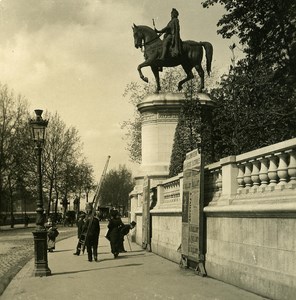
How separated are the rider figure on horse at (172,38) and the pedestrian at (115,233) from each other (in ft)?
22.0

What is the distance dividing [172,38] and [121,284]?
42.2 ft

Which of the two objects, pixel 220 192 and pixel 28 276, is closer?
pixel 220 192

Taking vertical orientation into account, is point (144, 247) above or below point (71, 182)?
below

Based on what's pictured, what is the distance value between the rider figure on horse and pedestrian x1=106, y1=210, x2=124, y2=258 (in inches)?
264

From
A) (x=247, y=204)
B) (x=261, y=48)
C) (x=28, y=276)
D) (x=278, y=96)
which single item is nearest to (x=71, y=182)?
(x=261, y=48)

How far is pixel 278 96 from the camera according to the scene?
20.2 m

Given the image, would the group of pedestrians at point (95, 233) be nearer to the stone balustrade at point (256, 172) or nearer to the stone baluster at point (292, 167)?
the stone balustrade at point (256, 172)

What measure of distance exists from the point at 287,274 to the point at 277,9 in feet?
57.0

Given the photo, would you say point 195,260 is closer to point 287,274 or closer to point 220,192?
point 220,192

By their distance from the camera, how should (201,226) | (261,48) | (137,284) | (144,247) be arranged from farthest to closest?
(261,48)
(144,247)
(201,226)
(137,284)

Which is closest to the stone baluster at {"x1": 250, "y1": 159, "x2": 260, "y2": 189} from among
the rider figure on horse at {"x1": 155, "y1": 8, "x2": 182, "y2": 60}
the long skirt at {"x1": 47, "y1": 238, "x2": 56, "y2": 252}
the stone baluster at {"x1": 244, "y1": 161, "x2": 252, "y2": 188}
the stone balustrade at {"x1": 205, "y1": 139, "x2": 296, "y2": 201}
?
the stone balustrade at {"x1": 205, "y1": 139, "x2": 296, "y2": 201}

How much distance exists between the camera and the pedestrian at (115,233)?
60.9 feet

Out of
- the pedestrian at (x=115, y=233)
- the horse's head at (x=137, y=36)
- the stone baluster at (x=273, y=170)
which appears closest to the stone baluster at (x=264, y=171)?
the stone baluster at (x=273, y=170)

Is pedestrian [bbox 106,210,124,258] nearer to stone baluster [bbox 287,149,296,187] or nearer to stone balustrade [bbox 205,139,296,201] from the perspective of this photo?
stone balustrade [bbox 205,139,296,201]
